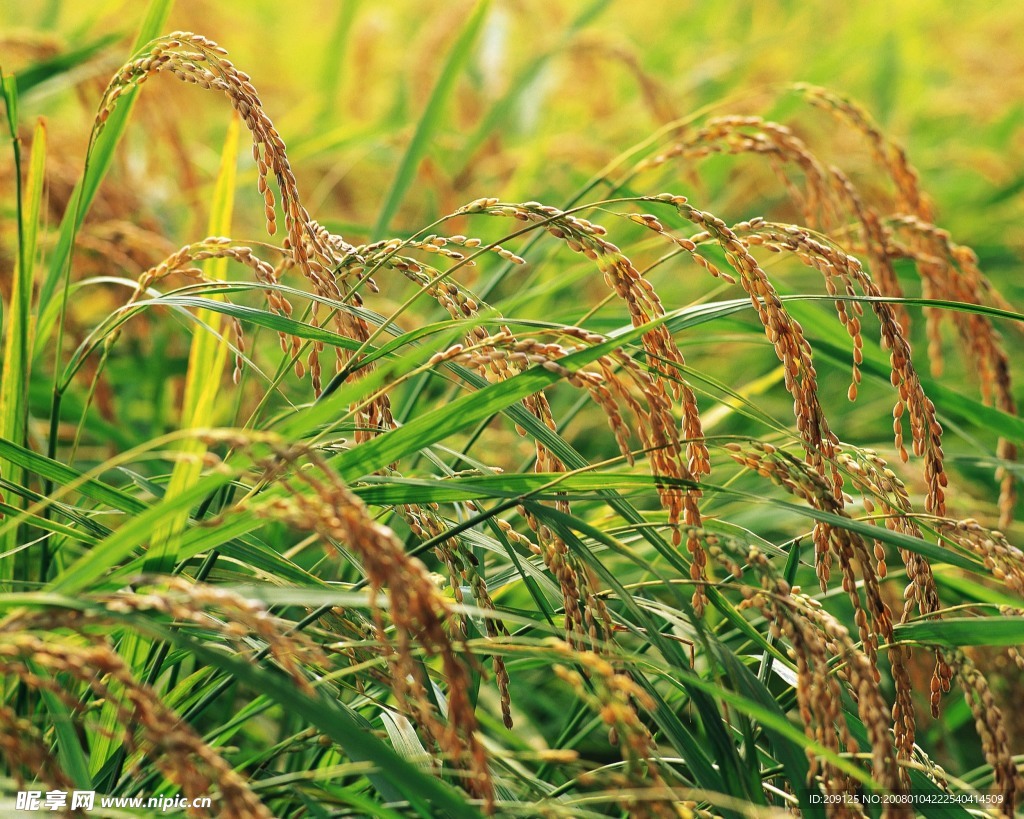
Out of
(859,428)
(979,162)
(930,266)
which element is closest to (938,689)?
(930,266)

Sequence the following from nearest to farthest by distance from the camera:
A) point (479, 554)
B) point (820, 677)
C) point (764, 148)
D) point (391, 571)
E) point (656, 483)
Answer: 1. point (391, 571)
2. point (820, 677)
3. point (656, 483)
4. point (479, 554)
5. point (764, 148)

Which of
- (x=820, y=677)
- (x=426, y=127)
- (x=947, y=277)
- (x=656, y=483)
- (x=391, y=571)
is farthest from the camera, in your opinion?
(x=426, y=127)

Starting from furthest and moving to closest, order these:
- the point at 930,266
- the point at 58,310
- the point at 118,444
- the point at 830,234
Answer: the point at 118,444, the point at 830,234, the point at 930,266, the point at 58,310

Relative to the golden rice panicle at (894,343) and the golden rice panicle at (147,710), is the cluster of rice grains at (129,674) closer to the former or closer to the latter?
the golden rice panicle at (147,710)

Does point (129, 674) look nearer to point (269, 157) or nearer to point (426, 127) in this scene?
point (269, 157)

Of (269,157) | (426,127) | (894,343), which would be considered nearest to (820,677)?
(894,343)

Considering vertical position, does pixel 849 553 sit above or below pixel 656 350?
below

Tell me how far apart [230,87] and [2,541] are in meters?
0.60

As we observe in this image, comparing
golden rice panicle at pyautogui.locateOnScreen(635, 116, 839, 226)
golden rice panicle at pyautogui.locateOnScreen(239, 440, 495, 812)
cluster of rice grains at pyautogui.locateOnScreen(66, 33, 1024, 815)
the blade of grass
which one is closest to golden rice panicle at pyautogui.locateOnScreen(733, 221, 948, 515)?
cluster of rice grains at pyautogui.locateOnScreen(66, 33, 1024, 815)

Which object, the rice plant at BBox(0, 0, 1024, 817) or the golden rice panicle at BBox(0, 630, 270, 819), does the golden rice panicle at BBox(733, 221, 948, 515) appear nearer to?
the rice plant at BBox(0, 0, 1024, 817)

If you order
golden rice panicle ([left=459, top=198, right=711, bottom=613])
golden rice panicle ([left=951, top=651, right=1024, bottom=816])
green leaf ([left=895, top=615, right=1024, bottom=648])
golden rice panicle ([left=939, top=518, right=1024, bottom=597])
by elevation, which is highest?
golden rice panicle ([left=459, top=198, right=711, bottom=613])

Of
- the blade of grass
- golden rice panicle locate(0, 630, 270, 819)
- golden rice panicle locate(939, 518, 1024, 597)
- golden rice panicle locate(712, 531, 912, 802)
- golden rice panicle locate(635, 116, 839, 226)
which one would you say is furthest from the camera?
the blade of grass

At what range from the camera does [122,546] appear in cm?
79

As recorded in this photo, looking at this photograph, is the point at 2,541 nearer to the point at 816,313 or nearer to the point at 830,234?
the point at 816,313
